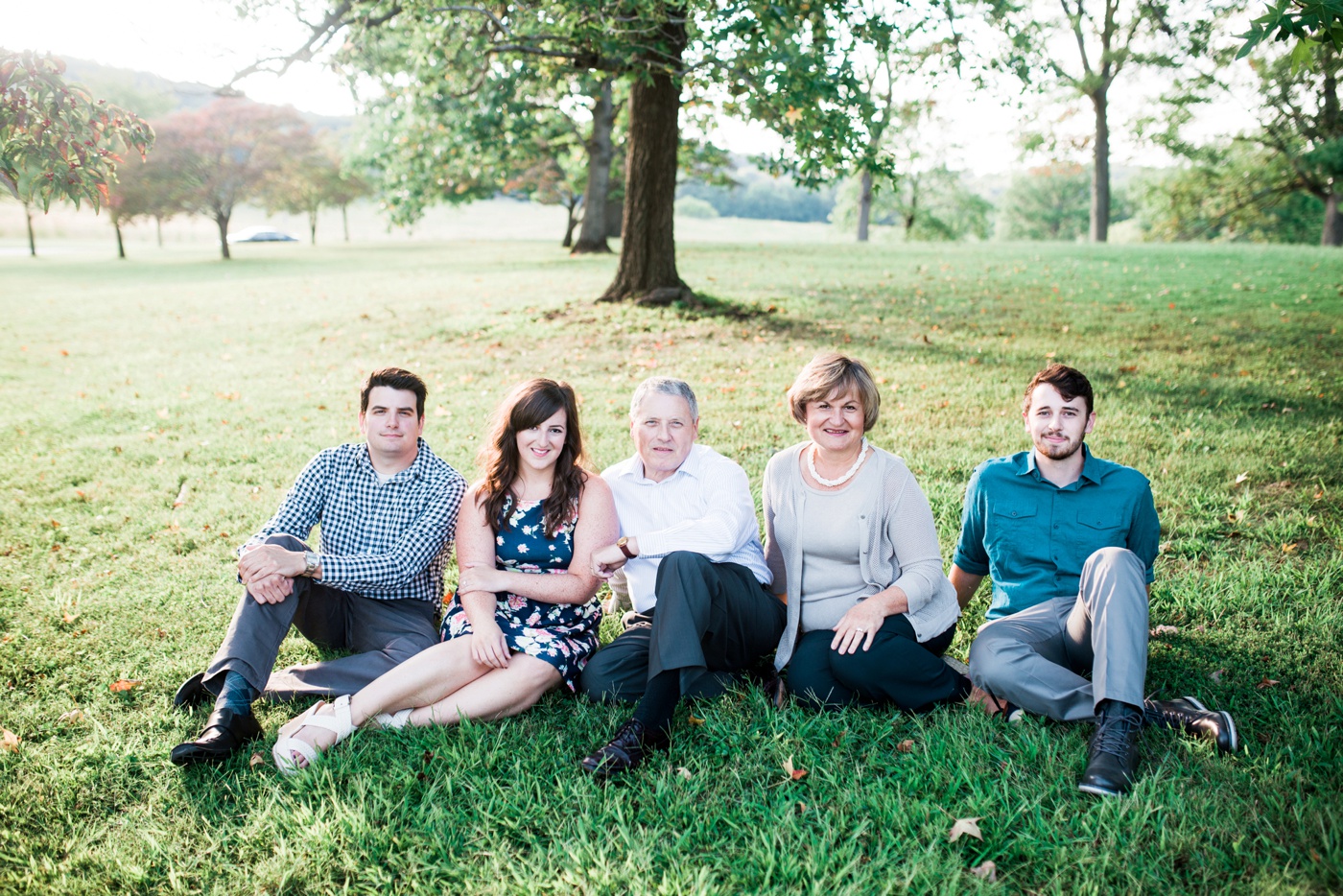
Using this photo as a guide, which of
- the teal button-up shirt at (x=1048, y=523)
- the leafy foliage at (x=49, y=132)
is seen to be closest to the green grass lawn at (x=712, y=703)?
the teal button-up shirt at (x=1048, y=523)

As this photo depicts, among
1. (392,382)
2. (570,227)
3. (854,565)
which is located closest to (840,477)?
(854,565)

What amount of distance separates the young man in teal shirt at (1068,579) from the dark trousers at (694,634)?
0.90m

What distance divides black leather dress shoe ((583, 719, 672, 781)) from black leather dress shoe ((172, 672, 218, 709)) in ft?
5.60

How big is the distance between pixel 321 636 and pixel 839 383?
268 centimetres

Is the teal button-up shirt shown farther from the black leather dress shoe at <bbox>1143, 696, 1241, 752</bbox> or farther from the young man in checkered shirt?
the young man in checkered shirt

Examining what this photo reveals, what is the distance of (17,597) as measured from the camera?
4812 mm

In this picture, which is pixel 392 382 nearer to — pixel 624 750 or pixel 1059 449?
pixel 624 750

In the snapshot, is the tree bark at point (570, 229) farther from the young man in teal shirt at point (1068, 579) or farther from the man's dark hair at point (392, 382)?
the young man in teal shirt at point (1068, 579)

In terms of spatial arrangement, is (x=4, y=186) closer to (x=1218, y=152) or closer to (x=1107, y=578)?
(x=1107, y=578)

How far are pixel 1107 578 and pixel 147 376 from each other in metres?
11.7

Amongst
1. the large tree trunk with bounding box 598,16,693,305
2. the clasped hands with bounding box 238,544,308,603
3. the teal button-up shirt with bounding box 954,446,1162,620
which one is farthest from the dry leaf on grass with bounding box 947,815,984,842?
the large tree trunk with bounding box 598,16,693,305

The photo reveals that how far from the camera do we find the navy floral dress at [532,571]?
3.79 m

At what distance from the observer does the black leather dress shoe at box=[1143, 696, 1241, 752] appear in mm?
3082

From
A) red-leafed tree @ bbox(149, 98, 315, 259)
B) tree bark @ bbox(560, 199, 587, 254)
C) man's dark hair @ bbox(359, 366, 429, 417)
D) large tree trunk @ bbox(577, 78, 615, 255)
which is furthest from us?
red-leafed tree @ bbox(149, 98, 315, 259)
